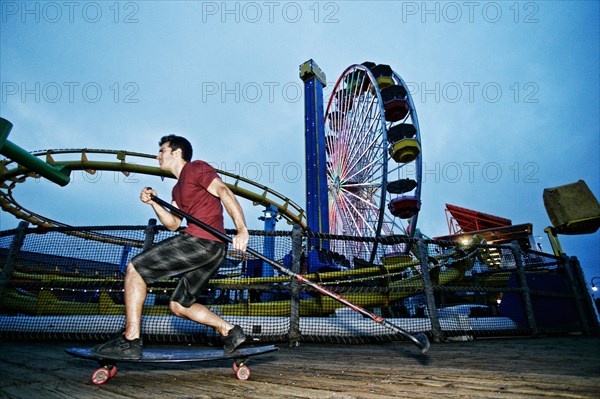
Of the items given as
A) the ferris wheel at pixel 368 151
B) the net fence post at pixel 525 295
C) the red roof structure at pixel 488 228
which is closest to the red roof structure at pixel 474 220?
the red roof structure at pixel 488 228

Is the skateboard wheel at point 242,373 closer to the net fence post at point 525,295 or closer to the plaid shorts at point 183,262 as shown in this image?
the plaid shorts at point 183,262

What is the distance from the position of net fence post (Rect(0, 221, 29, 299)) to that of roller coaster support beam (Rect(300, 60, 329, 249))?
31.2 feet

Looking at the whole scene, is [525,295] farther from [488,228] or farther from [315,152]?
[488,228]

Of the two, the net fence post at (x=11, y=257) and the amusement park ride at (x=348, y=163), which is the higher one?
the amusement park ride at (x=348, y=163)

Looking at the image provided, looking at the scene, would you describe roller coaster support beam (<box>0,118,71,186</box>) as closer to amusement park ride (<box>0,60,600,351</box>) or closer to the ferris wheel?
amusement park ride (<box>0,60,600,351</box>)

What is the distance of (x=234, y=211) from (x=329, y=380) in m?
1.31

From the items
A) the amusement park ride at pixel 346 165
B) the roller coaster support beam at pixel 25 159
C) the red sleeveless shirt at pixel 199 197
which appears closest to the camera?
the red sleeveless shirt at pixel 199 197

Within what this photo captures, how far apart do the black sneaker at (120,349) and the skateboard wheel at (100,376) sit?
0.12 m

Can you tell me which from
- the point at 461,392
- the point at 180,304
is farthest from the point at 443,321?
the point at 180,304

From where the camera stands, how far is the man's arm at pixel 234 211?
7.16 ft

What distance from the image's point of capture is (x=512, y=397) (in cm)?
127

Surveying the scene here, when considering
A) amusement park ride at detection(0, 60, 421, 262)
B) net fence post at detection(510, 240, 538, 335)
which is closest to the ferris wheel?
amusement park ride at detection(0, 60, 421, 262)

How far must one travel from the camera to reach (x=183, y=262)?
2271mm

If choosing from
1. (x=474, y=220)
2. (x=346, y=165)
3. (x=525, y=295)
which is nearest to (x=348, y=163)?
(x=346, y=165)
